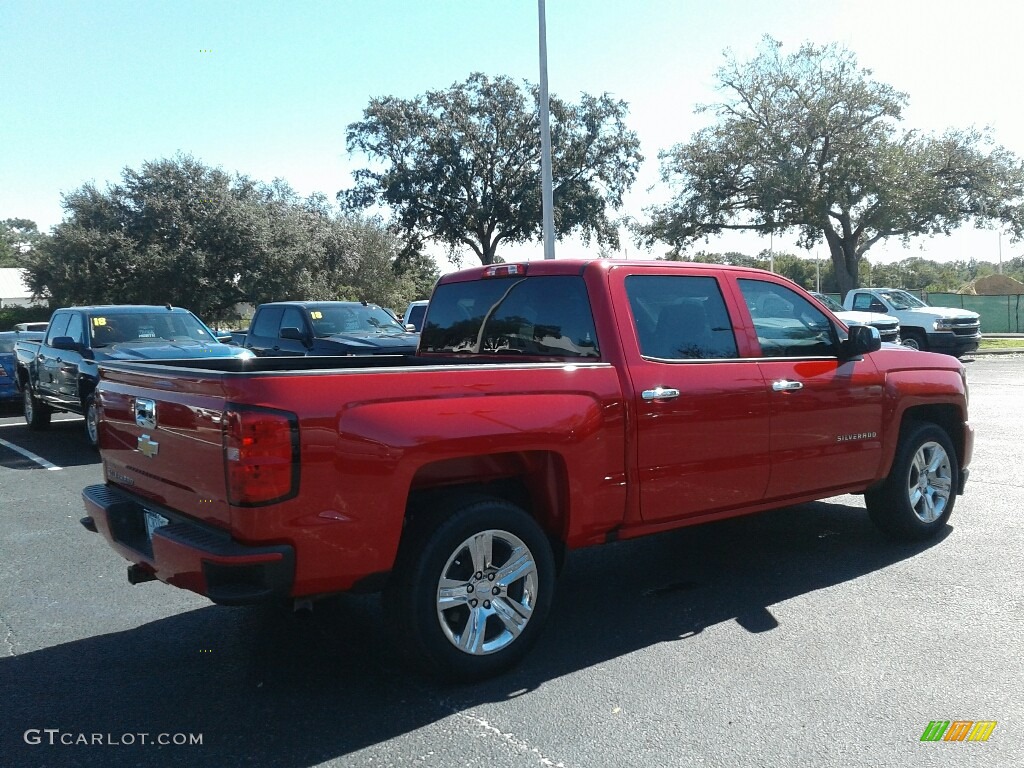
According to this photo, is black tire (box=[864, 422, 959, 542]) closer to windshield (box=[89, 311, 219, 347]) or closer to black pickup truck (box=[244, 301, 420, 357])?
black pickup truck (box=[244, 301, 420, 357])

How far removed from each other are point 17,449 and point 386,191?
27965 millimetres

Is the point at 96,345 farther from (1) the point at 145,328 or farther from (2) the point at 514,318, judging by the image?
(2) the point at 514,318

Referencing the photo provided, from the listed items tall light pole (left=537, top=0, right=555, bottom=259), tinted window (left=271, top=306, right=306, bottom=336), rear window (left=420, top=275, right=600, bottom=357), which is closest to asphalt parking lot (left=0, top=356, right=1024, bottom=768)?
rear window (left=420, top=275, right=600, bottom=357)

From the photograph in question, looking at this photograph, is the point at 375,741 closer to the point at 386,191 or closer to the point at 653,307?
the point at 653,307

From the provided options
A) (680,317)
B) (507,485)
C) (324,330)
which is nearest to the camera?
(507,485)

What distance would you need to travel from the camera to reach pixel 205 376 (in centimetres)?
346

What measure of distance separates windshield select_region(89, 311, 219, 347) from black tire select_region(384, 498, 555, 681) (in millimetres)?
8482

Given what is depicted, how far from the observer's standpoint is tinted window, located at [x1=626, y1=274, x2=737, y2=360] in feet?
15.4

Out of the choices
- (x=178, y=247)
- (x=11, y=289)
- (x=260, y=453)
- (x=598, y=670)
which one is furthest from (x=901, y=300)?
(x=11, y=289)

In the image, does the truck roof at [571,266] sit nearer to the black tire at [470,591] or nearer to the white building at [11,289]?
the black tire at [470,591]

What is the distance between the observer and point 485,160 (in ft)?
Answer: 123

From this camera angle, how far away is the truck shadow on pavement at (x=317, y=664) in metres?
3.43

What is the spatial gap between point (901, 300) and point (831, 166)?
1096 cm

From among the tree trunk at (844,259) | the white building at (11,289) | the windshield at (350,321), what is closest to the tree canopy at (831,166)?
the tree trunk at (844,259)
